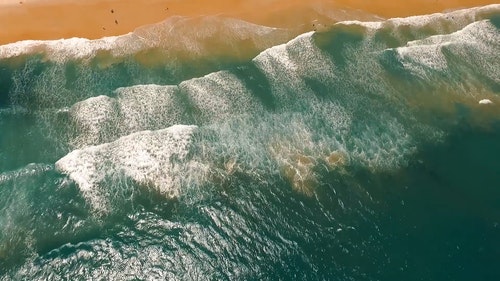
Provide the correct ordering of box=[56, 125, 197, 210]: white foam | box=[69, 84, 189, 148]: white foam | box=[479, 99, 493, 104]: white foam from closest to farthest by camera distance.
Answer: box=[56, 125, 197, 210]: white foam < box=[69, 84, 189, 148]: white foam < box=[479, 99, 493, 104]: white foam

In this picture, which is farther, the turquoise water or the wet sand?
the wet sand

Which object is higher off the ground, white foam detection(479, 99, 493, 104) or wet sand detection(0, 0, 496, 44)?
wet sand detection(0, 0, 496, 44)

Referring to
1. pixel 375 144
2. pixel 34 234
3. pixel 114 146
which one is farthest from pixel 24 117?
pixel 375 144

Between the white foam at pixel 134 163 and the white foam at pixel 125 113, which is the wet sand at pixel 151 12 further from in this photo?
the white foam at pixel 134 163

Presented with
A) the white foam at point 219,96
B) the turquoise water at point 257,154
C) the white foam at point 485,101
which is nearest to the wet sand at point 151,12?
the turquoise water at point 257,154

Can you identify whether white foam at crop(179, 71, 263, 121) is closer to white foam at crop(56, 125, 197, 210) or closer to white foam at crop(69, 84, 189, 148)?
white foam at crop(69, 84, 189, 148)

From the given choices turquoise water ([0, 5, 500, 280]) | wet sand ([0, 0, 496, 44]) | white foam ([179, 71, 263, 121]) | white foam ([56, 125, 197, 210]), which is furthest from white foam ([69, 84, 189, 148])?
wet sand ([0, 0, 496, 44])

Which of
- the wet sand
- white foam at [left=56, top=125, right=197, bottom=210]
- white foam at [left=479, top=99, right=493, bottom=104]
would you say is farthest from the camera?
the wet sand
